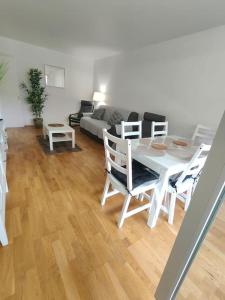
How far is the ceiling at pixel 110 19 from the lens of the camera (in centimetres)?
197

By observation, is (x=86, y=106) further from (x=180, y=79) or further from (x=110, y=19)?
(x=180, y=79)

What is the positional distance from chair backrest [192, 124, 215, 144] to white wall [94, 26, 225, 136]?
16 cm

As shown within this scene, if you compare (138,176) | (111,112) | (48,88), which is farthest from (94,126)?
(138,176)

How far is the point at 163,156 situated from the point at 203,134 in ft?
4.80

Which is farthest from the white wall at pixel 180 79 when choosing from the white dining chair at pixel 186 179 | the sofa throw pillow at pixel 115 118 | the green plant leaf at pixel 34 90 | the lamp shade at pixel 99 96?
the green plant leaf at pixel 34 90

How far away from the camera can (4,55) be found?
402 cm

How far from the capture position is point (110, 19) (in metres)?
2.40

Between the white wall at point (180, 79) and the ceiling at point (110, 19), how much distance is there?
0.78 ft

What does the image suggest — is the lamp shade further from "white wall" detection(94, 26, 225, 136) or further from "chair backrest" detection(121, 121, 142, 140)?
"chair backrest" detection(121, 121, 142, 140)

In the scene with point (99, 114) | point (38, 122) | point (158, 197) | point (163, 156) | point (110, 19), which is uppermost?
point (110, 19)

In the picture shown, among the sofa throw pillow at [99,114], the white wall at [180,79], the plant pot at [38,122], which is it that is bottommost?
the plant pot at [38,122]

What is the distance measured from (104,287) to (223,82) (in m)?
2.93

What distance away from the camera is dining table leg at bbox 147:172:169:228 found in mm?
1363

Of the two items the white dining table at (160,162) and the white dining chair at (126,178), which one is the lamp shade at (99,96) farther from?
the white dining chair at (126,178)
